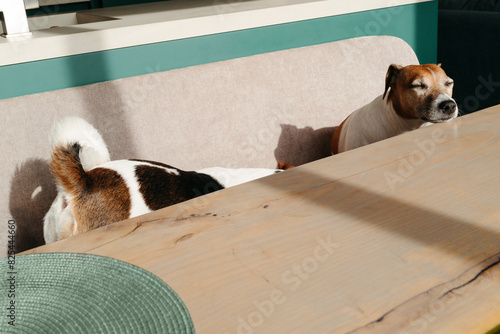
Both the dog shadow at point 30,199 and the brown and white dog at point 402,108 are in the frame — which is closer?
the dog shadow at point 30,199

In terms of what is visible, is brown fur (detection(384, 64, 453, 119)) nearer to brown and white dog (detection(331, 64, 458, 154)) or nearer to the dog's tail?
brown and white dog (detection(331, 64, 458, 154))

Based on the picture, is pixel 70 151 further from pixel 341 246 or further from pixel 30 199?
pixel 341 246

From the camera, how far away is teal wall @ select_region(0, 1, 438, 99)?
4.58 feet

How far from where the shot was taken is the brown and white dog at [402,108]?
5.13 ft

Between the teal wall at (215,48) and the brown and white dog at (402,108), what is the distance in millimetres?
386

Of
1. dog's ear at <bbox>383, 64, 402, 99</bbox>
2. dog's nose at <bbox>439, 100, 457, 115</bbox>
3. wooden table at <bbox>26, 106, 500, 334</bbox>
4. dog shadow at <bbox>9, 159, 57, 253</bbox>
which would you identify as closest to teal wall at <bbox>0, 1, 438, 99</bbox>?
dog shadow at <bbox>9, 159, 57, 253</bbox>

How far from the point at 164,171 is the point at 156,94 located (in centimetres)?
34

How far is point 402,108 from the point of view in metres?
1.64

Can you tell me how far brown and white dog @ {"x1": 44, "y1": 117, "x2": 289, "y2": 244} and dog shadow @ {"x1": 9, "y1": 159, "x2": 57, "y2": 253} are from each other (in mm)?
147

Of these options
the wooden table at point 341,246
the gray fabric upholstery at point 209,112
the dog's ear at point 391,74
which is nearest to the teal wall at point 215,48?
the gray fabric upholstery at point 209,112

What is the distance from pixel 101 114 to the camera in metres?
1.39

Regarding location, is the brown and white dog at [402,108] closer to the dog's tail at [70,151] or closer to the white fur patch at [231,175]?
the white fur patch at [231,175]

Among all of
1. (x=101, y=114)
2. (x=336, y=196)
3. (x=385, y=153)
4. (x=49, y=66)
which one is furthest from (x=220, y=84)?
(x=336, y=196)

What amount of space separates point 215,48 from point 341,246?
114cm
